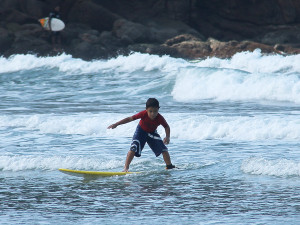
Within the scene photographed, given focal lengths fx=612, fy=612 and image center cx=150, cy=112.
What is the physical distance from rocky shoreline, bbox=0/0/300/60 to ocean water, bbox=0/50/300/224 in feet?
28.7

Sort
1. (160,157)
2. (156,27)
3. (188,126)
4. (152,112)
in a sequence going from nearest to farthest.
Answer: (152,112)
(160,157)
(188,126)
(156,27)

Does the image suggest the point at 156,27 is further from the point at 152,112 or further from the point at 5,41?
the point at 152,112

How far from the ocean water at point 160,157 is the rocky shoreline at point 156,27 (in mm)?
8745

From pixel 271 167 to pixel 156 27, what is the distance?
95.0 ft

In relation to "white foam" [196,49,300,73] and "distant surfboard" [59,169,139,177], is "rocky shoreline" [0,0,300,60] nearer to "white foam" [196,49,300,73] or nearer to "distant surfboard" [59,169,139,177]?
"white foam" [196,49,300,73]

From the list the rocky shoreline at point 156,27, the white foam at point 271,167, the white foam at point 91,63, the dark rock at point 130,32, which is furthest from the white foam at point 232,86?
the dark rock at point 130,32

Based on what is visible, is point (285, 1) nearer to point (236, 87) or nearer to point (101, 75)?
point (101, 75)

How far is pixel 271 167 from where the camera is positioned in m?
8.05

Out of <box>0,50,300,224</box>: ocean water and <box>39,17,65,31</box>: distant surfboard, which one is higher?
<box>39,17,65,31</box>: distant surfboard

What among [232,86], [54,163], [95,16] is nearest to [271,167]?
[54,163]

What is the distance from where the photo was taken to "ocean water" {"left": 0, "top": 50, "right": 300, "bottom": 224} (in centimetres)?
623

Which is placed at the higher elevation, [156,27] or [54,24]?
[54,24]

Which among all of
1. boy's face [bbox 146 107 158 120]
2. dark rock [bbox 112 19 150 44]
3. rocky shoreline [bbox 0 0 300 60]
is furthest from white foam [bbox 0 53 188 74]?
boy's face [bbox 146 107 158 120]

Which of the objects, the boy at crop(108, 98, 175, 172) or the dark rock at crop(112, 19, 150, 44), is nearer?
the boy at crop(108, 98, 175, 172)
